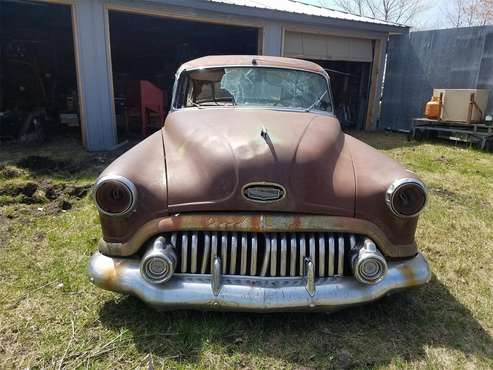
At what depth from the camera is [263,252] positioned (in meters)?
2.64

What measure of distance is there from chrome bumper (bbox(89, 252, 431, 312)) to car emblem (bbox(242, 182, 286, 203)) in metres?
0.52

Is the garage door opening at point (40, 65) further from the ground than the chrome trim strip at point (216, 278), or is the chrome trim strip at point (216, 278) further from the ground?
the garage door opening at point (40, 65)

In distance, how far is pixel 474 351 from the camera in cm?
253

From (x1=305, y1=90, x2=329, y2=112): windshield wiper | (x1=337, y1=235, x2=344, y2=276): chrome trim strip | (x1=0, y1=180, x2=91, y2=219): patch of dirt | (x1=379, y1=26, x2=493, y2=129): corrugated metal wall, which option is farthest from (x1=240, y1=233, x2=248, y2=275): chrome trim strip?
(x1=379, y1=26, x2=493, y2=129): corrugated metal wall

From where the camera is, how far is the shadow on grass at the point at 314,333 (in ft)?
8.04

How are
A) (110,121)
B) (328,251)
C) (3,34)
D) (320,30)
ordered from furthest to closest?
(3,34), (320,30), (110,121), (328,251)

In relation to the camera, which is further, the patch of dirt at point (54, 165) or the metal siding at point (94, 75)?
the metal siding at point (94, 75)

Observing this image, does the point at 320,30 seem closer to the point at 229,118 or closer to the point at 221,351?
the point at 229,118

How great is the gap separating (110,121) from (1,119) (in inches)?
119

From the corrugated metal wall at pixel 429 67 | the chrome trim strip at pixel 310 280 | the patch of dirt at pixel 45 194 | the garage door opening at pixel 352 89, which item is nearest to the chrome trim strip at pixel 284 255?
the chrome trim strip at pixel 310 280

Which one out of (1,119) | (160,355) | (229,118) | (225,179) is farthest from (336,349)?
(1,119)

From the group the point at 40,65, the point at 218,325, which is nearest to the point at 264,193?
the point at 218,325

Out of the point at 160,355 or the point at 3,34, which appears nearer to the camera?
the point at 160,355

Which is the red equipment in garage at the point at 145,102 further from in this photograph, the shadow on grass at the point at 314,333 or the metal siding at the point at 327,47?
the shadow on grass at the point at 314,333
